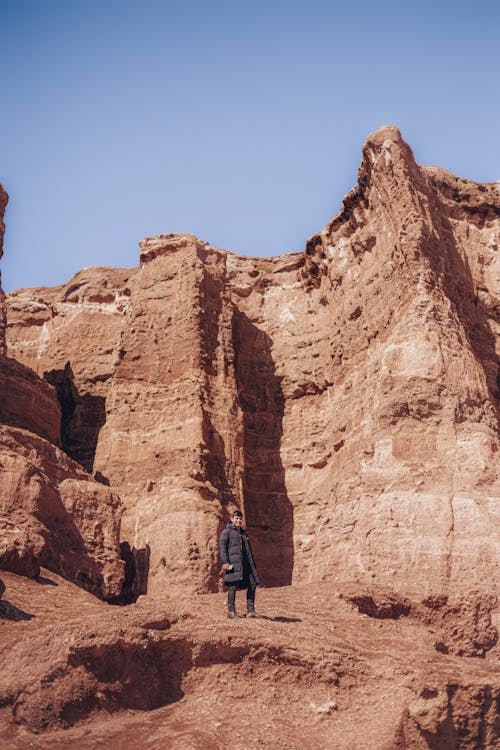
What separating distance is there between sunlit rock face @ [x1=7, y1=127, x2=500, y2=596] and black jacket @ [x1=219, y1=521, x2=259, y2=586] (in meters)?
5.79

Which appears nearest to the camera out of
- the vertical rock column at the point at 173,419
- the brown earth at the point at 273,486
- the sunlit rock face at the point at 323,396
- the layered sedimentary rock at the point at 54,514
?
the brown earth at the point at 273,486

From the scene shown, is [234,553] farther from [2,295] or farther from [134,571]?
[2,295]

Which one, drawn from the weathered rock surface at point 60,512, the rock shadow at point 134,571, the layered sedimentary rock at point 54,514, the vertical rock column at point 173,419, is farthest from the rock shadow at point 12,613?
the vertical rock column at point 173,419

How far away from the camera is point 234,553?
14.0 metres

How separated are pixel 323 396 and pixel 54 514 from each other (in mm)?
11050

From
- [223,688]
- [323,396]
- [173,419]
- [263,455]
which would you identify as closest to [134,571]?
[173,419]

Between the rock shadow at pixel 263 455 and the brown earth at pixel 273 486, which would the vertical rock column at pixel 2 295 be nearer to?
the brown earth at pixel 273 486

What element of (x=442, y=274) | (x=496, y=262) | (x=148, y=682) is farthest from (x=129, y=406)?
(x=148, y=682)

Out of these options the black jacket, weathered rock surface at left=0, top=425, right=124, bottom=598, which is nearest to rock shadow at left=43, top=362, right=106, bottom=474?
weathered rock surface at left=0, top=425, right=124, bottom=598

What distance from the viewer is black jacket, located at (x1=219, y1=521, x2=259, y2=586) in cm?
1385

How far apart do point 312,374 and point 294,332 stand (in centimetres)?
262

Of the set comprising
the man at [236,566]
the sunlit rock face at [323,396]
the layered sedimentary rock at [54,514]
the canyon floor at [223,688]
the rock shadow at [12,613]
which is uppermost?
the sunlit rock face at [323,396]

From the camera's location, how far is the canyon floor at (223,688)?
36.0 feet

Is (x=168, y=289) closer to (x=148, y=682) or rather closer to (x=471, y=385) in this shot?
(x=471, y=385)
